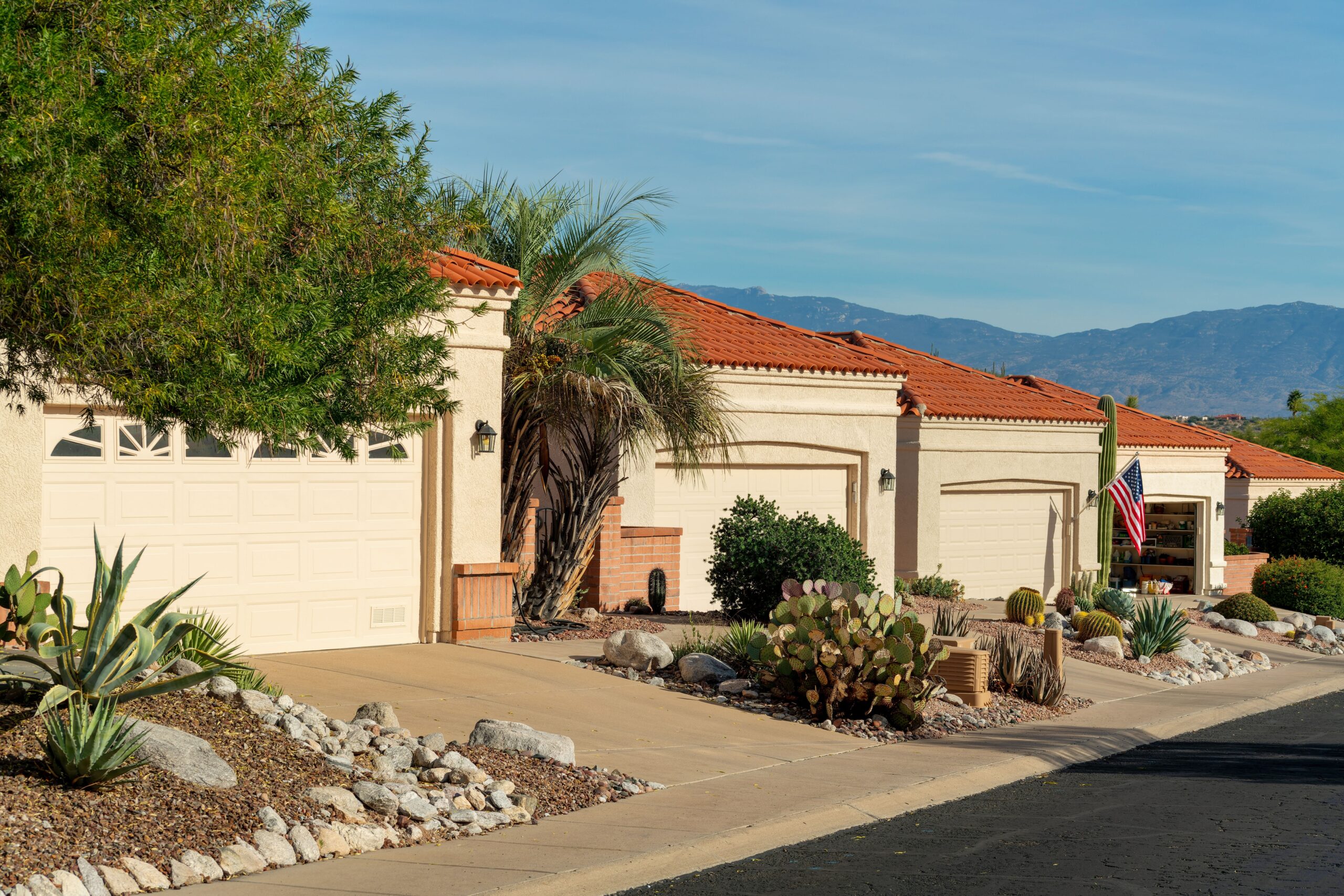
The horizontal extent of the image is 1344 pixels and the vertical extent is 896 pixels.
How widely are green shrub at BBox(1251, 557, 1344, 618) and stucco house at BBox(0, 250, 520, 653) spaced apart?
62.6 feet

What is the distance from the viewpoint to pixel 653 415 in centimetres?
1670

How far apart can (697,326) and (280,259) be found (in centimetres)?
1345

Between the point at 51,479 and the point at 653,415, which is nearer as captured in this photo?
the point at 51,479

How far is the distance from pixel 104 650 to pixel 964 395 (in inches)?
835

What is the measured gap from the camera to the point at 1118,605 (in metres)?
22.1

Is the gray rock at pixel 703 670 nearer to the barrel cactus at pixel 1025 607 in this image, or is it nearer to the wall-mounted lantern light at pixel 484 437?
the wall-mounted lantern light at pixel 484 437

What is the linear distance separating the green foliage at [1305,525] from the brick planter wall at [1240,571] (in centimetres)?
83

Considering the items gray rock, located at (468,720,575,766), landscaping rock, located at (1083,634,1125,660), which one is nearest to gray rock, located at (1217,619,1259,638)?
landscaping rock, located at (1083,634,1125,660)

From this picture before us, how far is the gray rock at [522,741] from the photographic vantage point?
9773mm

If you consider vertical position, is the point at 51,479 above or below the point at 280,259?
below

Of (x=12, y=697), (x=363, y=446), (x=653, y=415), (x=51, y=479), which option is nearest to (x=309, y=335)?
(x=12, y=697)

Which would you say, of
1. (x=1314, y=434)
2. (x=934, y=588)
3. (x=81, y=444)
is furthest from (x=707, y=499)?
(x=1314, y=434)

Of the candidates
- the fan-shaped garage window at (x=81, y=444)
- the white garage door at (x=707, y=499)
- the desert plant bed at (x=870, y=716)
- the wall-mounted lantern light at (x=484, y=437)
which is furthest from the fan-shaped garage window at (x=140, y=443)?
the white garage door at (x=707, y=499)

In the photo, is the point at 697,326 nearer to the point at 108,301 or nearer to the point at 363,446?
the point at 363,446
